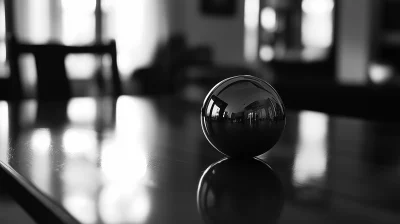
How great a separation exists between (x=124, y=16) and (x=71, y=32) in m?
0.69

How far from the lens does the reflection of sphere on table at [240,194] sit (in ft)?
1.36

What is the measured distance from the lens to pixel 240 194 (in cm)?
48

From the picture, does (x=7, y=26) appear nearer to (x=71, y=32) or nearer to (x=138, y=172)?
(x=71, y=32)

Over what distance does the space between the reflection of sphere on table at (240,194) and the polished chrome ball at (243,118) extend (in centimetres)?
3

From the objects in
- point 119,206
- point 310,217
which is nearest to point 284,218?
point 310,217

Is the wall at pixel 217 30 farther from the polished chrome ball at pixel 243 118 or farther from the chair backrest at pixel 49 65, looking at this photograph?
the polished chrome ball at pixel 243 118

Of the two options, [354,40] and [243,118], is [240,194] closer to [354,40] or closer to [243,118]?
[243,118]

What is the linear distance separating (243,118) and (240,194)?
176 mm

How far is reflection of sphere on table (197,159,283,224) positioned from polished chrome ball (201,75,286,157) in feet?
0.09

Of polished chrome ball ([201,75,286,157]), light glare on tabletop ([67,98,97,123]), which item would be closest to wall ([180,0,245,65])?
light glare on tabletop ([67,98,97,123])

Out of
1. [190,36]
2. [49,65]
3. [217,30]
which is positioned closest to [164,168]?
[49,65]

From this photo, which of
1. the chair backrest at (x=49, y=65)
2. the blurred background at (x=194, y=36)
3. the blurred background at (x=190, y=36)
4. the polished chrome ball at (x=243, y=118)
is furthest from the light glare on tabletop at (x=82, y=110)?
the blurred background at (x=190, y=36)

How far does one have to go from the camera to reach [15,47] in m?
1.66

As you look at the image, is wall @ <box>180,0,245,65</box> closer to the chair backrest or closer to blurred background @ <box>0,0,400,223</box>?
blurred background @ <box>0,0,400,223</box>
